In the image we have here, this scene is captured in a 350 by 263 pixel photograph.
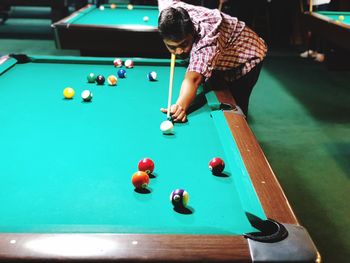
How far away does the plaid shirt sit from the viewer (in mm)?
2107

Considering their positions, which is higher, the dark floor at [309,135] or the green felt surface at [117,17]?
the green felt surface at [117,17]

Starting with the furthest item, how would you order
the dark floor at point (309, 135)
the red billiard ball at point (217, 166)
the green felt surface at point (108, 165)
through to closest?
the dark floor at point (309, 135) < the red billiard ball at point (217, 166) < the green felt surface at point (108, 165)

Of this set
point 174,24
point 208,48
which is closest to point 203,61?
point 208,48

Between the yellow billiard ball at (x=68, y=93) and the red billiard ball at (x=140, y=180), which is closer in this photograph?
the red billiard ball at (x=140, y=180)

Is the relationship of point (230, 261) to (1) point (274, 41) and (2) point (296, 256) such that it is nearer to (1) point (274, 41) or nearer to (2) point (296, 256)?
(2) point (296, 256)

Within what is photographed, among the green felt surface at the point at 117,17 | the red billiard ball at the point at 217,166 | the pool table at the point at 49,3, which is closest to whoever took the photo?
the red billiard ball at the point at 217,166

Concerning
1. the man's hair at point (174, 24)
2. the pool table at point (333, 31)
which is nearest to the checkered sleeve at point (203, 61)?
the man's hair at point (174, 24)

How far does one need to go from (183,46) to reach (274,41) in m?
5.69

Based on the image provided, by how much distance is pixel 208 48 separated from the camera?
211cm

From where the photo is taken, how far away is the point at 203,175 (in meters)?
1.33

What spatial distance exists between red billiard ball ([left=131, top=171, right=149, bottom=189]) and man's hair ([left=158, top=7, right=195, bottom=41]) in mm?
1026

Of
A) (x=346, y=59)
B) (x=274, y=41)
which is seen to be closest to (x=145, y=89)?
(x=346, y=59)

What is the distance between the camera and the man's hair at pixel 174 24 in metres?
2.01

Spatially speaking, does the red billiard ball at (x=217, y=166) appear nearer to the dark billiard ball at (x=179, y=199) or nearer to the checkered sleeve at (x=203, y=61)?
the dark billiard ball at (x=179, y=199)
